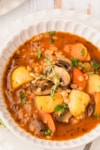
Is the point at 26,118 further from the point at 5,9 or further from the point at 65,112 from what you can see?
the point at 5,9

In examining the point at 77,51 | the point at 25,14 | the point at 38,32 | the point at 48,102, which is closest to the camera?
the point at 48,102

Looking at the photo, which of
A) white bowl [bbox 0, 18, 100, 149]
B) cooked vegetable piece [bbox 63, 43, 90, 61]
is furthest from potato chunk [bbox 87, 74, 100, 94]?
white bowl [bbox 0, 18, 100, 149]

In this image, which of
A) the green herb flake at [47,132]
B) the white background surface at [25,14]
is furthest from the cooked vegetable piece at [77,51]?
the green herb flake at [47,132]

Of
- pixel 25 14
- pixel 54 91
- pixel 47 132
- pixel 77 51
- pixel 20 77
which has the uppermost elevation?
pixel 25 14

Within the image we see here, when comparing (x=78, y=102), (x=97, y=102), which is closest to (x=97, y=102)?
(x=97, y=102)

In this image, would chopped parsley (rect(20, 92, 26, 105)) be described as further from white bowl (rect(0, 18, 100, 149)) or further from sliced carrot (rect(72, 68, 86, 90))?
sliced carrot (rect(72, 68, 86, 90))

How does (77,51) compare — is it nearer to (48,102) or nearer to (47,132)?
(48,102)

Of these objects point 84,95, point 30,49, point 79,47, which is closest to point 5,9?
point 30,49
